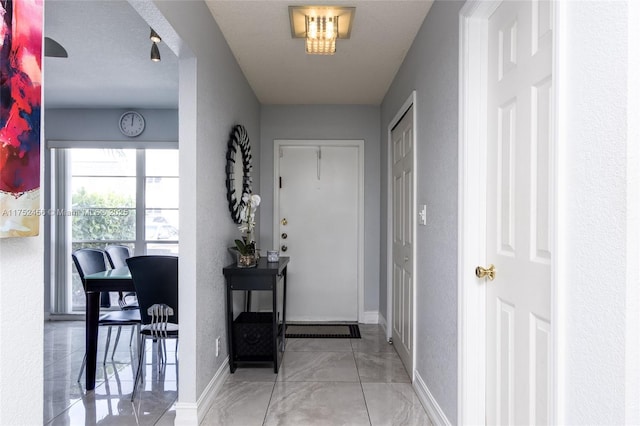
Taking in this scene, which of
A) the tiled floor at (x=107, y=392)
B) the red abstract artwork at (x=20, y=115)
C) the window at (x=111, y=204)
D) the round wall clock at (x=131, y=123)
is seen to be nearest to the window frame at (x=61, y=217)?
the window at (x=111, y=204)

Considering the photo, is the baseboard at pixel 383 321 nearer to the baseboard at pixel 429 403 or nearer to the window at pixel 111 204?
the baseboard at pixel 429 403

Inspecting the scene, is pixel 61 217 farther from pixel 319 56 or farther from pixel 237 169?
pixel 319 56

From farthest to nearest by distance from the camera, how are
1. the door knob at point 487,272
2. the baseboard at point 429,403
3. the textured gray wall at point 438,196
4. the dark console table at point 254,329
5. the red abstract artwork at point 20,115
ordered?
the dark console table at point 254,329
the baseboard at point 429,403
the textured gray wall at point 438,196
the door knob at point 487,272
the red abstract artwork at point 20,115

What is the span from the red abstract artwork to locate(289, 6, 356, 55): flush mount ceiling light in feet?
5.74

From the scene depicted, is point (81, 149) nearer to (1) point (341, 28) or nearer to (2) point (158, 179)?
(2) point (158, 179)

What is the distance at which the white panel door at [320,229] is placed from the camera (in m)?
4.39

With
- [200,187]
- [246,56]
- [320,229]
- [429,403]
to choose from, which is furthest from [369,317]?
[246,56]

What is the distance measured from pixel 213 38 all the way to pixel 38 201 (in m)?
1.92

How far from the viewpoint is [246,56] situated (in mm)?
3117

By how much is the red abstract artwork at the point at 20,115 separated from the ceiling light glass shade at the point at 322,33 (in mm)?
1817

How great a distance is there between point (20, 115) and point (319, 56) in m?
2.56

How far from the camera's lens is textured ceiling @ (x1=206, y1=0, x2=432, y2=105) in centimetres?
242

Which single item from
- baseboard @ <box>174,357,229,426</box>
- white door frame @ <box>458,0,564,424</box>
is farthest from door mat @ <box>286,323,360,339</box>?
white door frame @ <box>458,0,564,424</box>

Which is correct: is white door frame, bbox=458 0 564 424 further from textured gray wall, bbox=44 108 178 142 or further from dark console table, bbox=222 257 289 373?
textured gray wall, bbox=44 108 178 142
